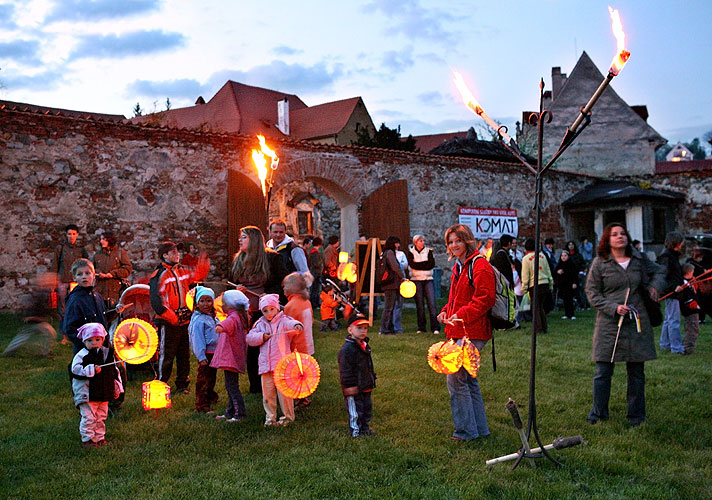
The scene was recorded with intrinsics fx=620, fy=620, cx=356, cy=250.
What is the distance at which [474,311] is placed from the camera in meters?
4.73

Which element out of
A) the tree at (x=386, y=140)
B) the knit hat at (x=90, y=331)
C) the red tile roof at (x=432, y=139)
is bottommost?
the knit hat at (x=90, y=331)

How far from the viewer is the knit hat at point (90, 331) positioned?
4977mm

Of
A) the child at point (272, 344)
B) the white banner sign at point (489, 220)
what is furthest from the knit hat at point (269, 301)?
the white banner sign at point (489, 220)

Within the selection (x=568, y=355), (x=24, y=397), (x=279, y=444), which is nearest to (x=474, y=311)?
(x=279, y=444)

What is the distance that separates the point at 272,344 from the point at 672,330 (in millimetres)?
6221

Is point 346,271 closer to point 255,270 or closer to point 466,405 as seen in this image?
point 255,270

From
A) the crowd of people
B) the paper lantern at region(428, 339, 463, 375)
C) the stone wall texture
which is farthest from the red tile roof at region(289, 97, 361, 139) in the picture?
the paper lantern at region(428, 339, 463, 375)

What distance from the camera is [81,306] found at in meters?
5.34

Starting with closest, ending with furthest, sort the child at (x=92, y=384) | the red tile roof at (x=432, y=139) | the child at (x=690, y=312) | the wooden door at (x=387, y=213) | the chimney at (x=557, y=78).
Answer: the child at (x=92, y=384) < the child at (x=690, y=312) < the wooden door at (x=387, y=213) < the chimney at (x=557, y=78) < the red tile roof at (x=432, y=139)

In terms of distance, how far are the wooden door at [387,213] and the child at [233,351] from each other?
1035 cm

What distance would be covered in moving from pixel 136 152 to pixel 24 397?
23.4ft

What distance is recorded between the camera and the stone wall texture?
37.6ft

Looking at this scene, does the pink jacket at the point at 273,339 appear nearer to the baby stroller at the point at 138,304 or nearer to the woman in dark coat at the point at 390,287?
the baby stroller at the point at 138,304

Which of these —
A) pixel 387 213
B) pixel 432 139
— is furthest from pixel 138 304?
pixel 432 139
